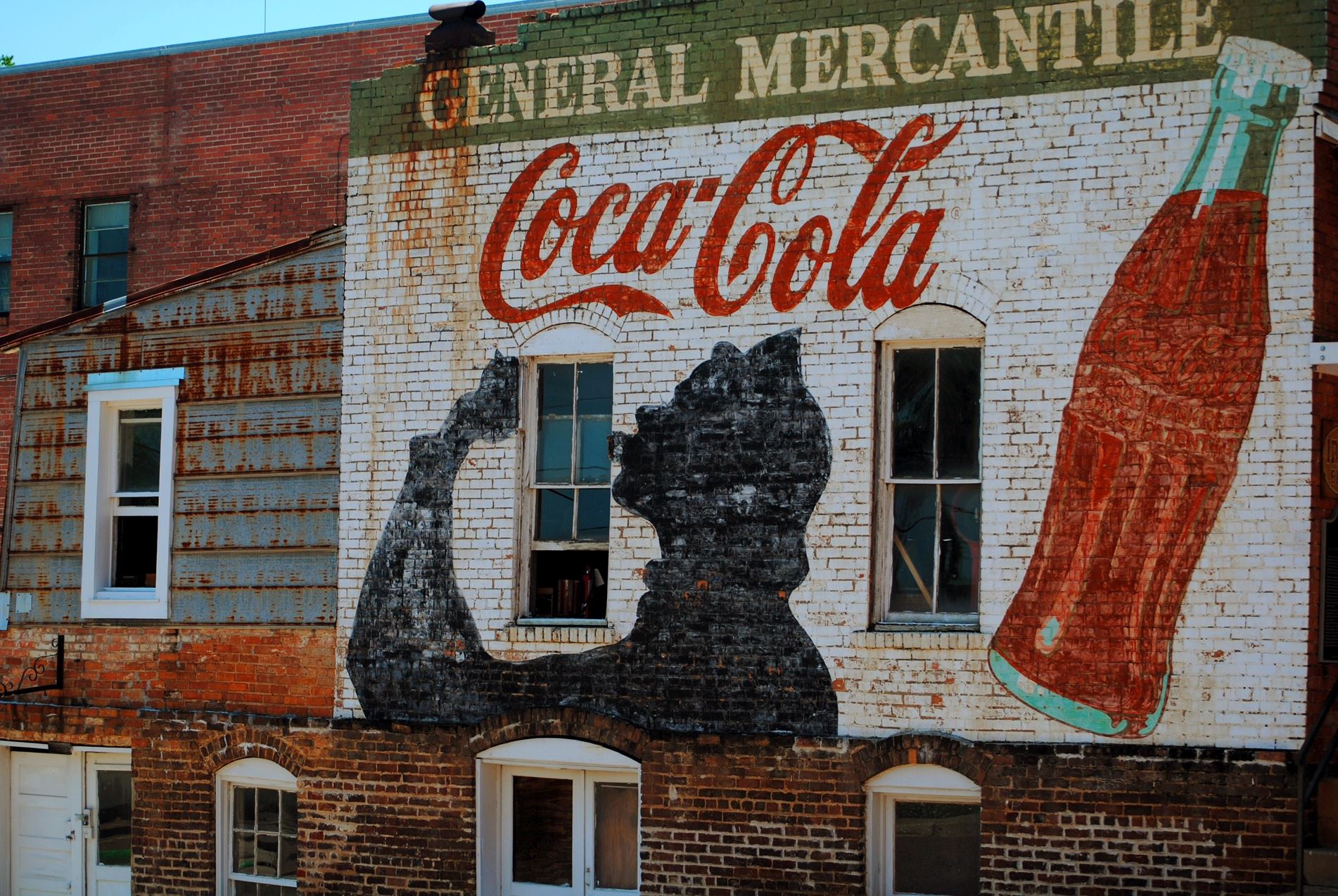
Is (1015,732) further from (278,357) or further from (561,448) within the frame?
(278,357)

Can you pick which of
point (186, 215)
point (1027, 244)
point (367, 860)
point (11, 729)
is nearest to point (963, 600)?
point (1027, 244)

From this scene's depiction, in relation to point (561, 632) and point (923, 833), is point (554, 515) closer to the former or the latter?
point (561, 632)

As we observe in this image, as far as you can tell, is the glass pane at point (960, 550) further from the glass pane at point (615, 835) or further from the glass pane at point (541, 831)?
the glass pane at point (541, 831)

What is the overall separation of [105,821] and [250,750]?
213 cm

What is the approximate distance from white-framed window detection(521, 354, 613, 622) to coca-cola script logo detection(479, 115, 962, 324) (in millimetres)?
554

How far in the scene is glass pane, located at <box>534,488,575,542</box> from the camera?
39.6 feet

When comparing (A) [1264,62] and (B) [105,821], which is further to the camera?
(B) [105,821]

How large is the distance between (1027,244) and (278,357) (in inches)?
233

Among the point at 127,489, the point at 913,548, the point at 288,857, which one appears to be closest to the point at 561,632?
the point at 913,548

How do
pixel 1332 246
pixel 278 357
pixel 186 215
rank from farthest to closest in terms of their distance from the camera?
pixel 186 215 < pixel 278 357 < pixel 1332 246

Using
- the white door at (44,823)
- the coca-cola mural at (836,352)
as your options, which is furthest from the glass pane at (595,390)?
the white door at (44,823)

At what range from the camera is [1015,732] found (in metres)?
10.6

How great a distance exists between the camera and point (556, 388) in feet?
40.0

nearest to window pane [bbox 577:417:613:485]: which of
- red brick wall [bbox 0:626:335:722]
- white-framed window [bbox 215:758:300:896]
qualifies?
red brick wall [bbox 0:626:335:722]
